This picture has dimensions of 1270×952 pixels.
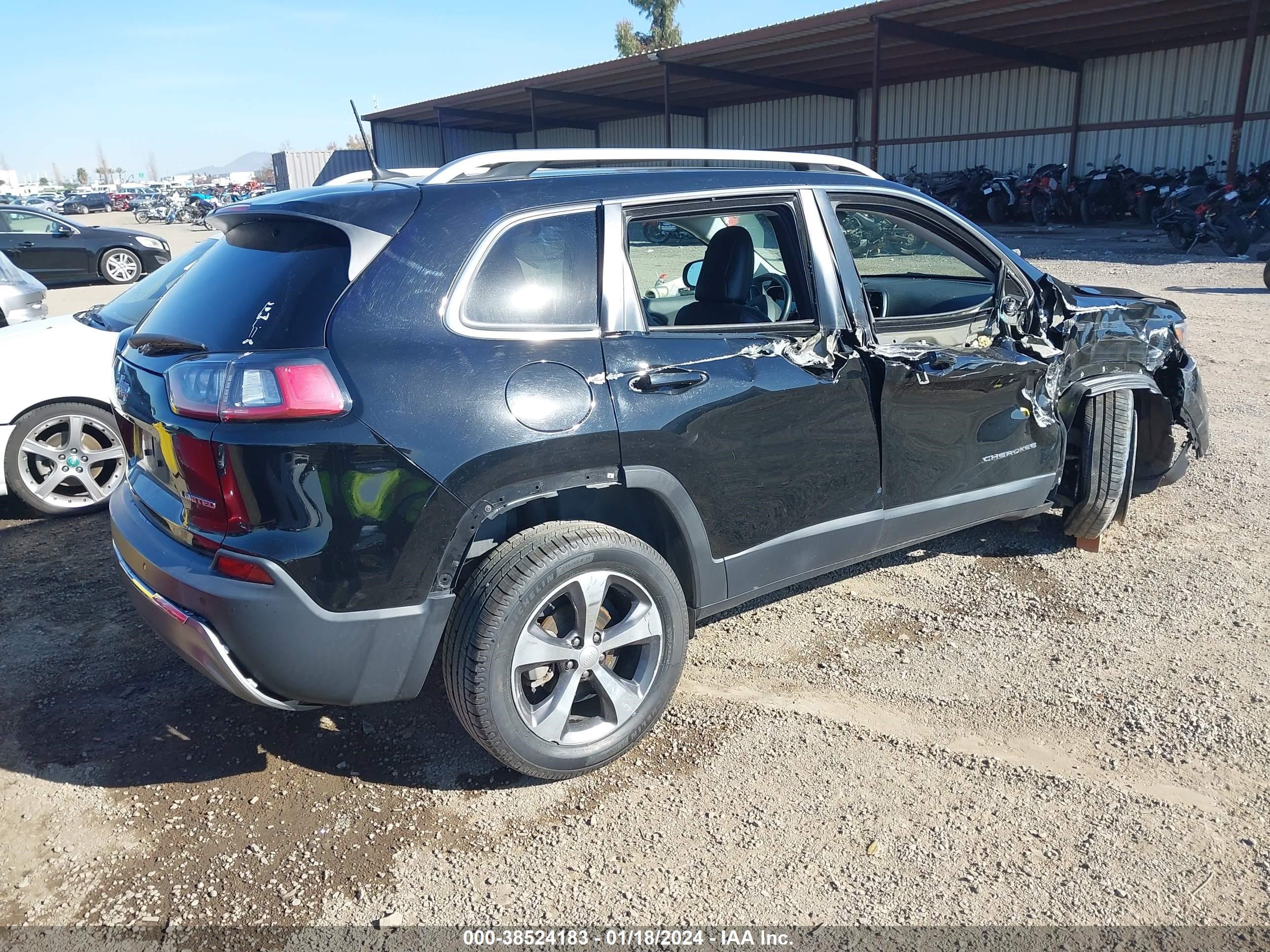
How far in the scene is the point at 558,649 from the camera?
9.25 feet

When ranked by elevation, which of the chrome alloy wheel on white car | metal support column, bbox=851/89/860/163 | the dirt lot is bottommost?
the dirt lot

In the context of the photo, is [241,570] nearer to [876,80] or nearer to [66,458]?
[66,458]

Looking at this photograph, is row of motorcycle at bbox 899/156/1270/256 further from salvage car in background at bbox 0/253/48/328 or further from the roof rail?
salvage car in background at bbox 0/253/48/328

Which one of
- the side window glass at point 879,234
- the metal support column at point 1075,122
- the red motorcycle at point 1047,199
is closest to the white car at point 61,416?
the side window glass at point 879,234

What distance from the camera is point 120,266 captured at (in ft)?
57.3

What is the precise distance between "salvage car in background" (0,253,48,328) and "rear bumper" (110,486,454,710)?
751cm

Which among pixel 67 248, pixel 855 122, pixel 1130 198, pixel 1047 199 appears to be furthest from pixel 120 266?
pixel 855 122

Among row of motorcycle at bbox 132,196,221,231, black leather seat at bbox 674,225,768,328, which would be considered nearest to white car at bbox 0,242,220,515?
black leather seat at bbox 674,225,768,328

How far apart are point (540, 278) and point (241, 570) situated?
117cm

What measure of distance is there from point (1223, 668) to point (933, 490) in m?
1.19

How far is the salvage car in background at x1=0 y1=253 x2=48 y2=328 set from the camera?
8797 millimetres

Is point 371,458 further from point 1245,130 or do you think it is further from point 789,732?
point 1245,130

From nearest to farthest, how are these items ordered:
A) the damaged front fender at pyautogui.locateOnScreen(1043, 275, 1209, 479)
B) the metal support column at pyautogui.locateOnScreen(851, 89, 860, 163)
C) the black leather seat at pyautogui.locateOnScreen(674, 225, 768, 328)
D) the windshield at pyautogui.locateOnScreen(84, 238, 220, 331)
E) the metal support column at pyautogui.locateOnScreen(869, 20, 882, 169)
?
1. the black leather seat at pyautogui.locateOnScreen(674, 225, 768, 328)
2. the damaged front fender at pyautogui.locateOnScreen(1043, 275, 1209, 479)
3. the windshield at pyautogui.locateOnScreen(84, 238, 220, 331)
4. the metal support column at pyautogui.locateOnScreen(869, 20, 882, 169)
5. the metal support column at pyautogui.locateOnScreen(851, 89, 860, 163)

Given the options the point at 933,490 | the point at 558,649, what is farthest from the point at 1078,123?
the point at 558,649
